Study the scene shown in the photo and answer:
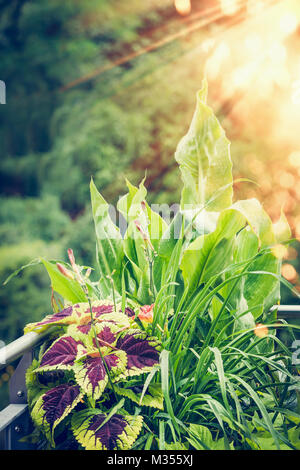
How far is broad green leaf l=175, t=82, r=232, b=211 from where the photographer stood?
2.95 feet

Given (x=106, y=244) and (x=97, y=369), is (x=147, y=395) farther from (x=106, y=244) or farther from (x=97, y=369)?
(x=106, y=244)

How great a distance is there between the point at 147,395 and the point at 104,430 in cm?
9

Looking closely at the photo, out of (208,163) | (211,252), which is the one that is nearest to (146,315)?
(211,252)

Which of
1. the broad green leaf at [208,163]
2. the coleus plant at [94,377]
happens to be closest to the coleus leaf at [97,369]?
the coleus plant at [94,377]

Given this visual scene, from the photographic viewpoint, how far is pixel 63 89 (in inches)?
144

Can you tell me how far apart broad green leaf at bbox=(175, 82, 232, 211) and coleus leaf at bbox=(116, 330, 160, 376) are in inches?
13.4

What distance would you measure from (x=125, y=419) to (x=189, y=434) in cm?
11

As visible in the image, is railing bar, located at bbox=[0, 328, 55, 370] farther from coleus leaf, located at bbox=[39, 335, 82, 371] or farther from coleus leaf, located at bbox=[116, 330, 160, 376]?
coleus leaf, located at bbox=[116, 330, 160, 376]

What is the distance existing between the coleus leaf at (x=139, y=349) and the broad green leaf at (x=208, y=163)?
34cm

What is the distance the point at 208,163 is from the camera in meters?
0.92

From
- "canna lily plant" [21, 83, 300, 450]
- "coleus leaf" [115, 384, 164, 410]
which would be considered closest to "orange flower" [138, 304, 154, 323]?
"canna lily plant" [21, 83, 300, 450]

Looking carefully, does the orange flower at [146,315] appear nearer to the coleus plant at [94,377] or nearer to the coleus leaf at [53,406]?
the coleus plant at [94,377]

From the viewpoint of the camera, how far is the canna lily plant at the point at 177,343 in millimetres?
609
